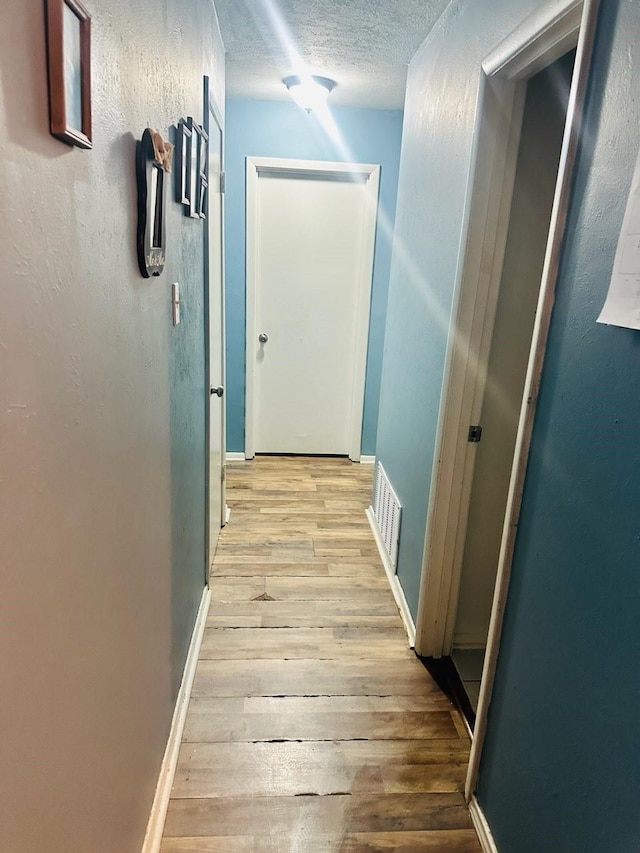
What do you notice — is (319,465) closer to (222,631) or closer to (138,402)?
(222,631)

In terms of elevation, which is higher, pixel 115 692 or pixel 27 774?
pixel 27 774

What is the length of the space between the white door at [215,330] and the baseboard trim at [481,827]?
1.41 meters

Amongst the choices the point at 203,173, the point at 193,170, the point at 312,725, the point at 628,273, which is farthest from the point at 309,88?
the point at 312,725

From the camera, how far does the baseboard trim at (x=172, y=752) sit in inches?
53.8

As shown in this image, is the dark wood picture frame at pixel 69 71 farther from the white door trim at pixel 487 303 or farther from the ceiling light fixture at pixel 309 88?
the ceiling light fixture at pixel 309 88

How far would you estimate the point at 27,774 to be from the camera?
2.11 feet

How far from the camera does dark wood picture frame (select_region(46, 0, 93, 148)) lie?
63 centimetres

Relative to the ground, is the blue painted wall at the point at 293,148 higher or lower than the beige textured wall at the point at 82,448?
higher

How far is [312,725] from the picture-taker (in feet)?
5.90

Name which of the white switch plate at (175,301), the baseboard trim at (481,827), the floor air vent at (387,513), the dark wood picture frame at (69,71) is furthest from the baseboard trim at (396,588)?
the dark wood picture frame at (69,71)

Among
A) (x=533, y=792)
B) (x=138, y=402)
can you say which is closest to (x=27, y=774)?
(x=138, y=402)

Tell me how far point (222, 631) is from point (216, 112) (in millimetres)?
2149

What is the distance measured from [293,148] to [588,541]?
133 inches

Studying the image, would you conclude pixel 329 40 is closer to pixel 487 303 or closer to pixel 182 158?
pixel 182 158
